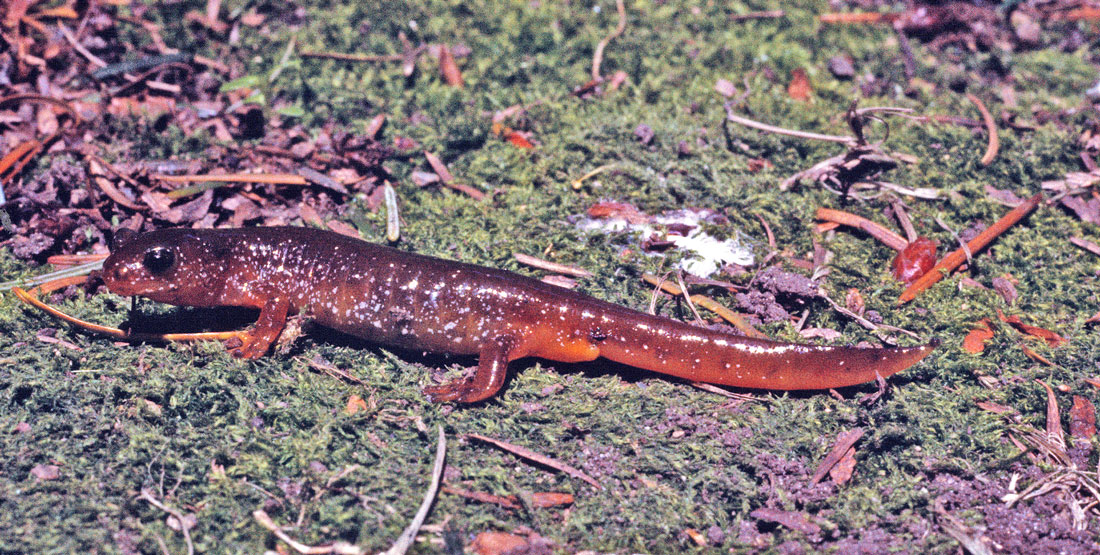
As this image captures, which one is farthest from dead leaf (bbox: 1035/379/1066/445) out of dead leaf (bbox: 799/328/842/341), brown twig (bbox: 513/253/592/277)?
brown twig (bbox: 513/253/592/277)

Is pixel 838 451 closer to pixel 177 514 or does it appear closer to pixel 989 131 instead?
pixel 177 514

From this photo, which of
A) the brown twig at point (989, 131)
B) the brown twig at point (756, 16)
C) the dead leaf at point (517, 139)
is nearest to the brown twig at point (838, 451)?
the brown twig at point (989, 131)

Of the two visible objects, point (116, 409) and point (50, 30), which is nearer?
point (116, 409)

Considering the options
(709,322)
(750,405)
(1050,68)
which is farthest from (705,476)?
(1050,68)

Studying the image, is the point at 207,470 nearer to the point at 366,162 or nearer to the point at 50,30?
the point at 366,162

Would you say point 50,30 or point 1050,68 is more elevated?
point 50,30

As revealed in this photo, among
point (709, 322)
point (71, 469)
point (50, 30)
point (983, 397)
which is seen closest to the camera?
point (71, 469)
